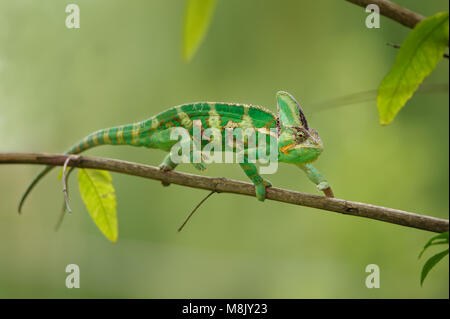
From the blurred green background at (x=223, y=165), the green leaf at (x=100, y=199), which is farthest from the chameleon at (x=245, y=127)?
the blurred green background at (x=223, y=165)

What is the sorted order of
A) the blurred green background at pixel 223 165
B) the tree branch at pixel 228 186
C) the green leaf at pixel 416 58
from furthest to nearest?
the blurred green background at pixel 223 165 → the tree branch at pixel 228 186 → the green leaf at pixel 416 58

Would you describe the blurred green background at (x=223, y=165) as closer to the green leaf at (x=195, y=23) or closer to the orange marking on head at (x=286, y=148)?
the orange marking on head at (x=286, y=148)

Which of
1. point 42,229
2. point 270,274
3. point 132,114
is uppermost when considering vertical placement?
point 132,114

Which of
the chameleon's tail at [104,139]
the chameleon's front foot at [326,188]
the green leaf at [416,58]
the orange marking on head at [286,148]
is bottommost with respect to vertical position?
the chameleon's front foot at [326,188]

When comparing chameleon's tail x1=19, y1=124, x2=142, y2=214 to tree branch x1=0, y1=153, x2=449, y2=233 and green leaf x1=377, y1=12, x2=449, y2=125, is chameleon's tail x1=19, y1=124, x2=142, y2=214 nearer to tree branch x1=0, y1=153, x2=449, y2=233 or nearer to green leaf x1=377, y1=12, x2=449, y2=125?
tree branch x1=0, y1=153, x2=449, y2=233

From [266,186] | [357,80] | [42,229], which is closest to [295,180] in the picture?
[357,80]
